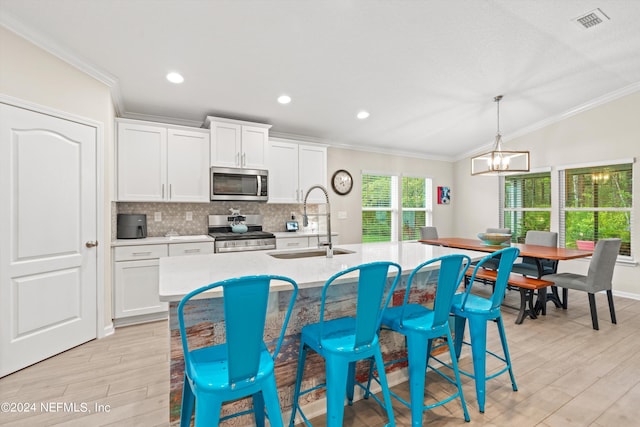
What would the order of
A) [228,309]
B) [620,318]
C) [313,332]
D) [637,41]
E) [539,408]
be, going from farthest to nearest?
[620,318]
[637,41]
[539,408]
[313,332]
[228,309]

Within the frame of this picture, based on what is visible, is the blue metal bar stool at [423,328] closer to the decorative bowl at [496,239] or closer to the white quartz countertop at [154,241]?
the white quartz countertop at [154,241]

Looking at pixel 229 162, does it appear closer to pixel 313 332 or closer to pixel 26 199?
pixel 26 199

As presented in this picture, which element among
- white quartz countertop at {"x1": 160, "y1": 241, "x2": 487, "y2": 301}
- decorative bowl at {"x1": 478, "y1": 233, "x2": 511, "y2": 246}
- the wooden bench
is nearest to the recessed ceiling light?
white quartz countertop at {"x1": 160, "y1": 241, "x2": 487, "y2": 301}

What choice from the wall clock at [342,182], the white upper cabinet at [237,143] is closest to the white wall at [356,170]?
the wall clock at [342,182]

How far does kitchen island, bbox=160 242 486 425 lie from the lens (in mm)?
1588

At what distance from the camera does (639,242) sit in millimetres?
4477

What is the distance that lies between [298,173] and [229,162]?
1.07 m

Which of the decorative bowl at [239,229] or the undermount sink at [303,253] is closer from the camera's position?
the undermount sink at [303,253]

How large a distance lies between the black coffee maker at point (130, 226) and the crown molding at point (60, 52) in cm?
129

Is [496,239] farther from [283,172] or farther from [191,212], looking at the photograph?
[191,212]

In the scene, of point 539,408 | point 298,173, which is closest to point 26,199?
point 298,173

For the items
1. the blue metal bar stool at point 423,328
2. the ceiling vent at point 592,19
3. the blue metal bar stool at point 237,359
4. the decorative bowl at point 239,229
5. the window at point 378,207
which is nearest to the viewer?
the blue metal bar stool at point 237,359

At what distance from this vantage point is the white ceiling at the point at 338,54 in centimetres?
255

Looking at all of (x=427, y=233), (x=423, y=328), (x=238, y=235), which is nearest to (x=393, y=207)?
(x=427, y=233)
